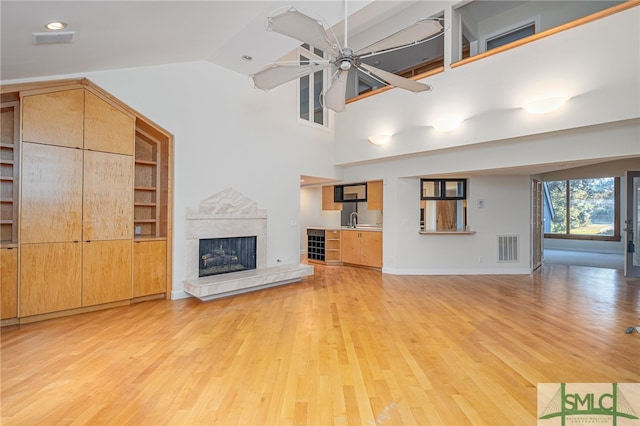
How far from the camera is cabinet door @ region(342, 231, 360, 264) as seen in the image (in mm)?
7309

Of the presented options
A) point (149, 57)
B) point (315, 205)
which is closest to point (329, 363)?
point (149, 57)

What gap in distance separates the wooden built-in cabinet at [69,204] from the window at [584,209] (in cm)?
1251

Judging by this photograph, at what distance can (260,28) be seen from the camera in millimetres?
3439

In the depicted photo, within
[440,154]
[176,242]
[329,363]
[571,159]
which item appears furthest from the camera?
[440,154]

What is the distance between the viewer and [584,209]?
1148cm

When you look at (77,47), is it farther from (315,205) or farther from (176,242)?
(315,205)

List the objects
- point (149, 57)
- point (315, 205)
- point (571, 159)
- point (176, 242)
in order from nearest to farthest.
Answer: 1. point (149, 57)
2. point (571, 159)
3. point (176, 242)
4. point (315, 205)

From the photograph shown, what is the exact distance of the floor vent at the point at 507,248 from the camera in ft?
21.0

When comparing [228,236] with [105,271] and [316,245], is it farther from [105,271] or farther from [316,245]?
[316,245]

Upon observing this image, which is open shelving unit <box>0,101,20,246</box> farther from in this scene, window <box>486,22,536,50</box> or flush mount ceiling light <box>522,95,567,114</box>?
window <box>486,22,536,50</box>

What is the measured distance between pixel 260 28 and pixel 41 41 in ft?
6.56

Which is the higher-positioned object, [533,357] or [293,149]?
[293,149]

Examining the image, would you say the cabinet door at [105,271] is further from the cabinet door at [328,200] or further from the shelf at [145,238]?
the cabinet door at [328,200]

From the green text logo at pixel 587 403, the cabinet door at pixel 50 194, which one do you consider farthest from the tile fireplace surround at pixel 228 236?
the green text logo at pixel 587 403
